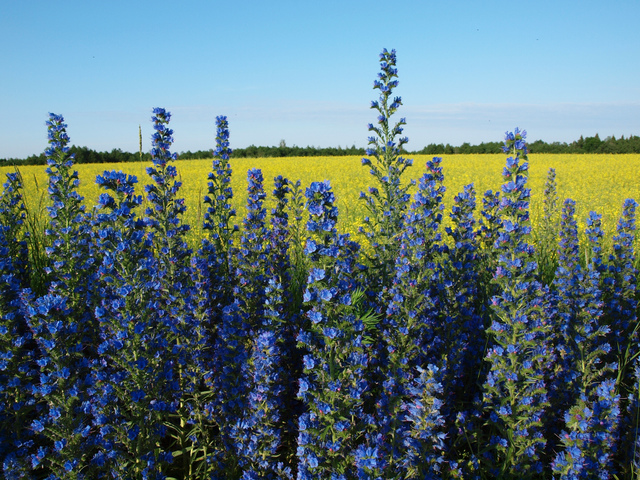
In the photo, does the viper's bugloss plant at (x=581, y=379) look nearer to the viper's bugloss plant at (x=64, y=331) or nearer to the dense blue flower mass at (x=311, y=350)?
the dense blue flower mass at (x=311, y=350)

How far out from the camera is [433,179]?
3969mm

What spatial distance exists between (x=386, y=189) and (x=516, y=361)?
6.67 feet

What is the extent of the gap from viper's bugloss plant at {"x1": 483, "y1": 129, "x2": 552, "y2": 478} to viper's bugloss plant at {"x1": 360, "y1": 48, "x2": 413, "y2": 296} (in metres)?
0.98

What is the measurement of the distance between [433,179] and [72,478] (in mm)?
3531

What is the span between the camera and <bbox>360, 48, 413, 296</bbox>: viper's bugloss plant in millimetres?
3840

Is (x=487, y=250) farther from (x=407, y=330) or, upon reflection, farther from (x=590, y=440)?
(x=590, y=440)

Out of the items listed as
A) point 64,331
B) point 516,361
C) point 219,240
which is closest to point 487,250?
point 516,361

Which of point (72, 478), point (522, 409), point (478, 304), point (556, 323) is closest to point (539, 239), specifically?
point (478, 304)

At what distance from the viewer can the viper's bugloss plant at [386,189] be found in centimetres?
384

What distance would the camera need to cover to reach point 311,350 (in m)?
2.37

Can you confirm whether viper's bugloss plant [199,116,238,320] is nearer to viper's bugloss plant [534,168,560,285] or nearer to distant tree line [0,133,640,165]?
viper's bugloss plant [534,168,560,285]

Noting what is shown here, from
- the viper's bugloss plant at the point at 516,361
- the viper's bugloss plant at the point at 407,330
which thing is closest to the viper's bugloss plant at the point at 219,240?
the viper's bugloss plant at the point at 407,330

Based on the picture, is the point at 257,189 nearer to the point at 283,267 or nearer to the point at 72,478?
the point at 283,267

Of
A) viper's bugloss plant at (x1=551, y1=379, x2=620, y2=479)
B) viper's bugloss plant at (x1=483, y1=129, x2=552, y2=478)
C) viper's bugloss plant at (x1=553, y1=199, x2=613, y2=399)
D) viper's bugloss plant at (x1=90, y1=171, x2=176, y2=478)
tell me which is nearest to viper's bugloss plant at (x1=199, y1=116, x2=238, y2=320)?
viper's bugloss plant at (x1=90, y1=171, x2=176, y2=478)
